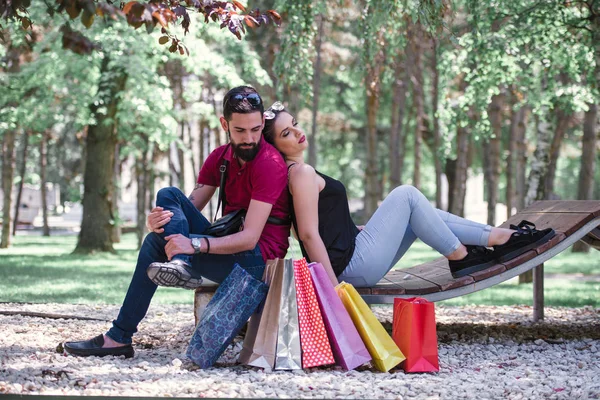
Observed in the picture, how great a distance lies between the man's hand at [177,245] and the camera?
4.43m

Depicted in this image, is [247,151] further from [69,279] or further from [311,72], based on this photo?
[69,279]

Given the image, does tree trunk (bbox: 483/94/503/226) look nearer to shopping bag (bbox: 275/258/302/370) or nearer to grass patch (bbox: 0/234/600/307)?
grass patch (bbox: 0/234/600/307)

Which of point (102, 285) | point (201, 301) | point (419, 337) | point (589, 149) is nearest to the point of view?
point (419, 337)

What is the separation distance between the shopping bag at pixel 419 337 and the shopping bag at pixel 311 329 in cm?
44

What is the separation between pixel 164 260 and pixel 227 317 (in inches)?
20.2

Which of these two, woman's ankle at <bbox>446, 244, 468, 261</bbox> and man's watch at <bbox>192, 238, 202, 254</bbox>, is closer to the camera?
man's watch at <bbox>192, 238, 202, 254</bbox>

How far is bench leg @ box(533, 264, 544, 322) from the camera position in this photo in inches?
256

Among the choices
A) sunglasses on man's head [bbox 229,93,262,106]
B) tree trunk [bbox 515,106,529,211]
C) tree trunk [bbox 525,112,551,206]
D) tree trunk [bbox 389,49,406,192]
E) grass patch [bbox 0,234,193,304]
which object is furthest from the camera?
tree trunk [bbox 389,49,406,192]

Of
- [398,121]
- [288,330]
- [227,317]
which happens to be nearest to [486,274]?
[288,330]

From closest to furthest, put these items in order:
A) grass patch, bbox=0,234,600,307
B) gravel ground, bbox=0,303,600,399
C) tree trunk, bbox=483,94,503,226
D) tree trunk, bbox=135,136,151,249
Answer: gravel ground, bbox=0,303,600,399 → grass patch, bbox=0,234,600,307 → tree trunk, bbox=135,136,151,249 → tree trunk, bbox=483,94,503,226

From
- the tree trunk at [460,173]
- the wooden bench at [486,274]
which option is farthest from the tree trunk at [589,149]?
the wooden bench at [486,274]

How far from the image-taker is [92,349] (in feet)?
15.4

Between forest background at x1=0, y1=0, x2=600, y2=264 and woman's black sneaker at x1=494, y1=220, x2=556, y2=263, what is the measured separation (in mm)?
1731

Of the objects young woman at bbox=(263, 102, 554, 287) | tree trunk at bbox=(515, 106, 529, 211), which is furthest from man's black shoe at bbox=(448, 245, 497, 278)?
tree trunk at bbox=(515, 106, 529, 211)
